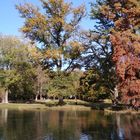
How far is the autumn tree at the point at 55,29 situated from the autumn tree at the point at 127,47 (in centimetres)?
926

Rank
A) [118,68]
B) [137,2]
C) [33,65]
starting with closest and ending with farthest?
[118,68]
[137,2]
[33,65]

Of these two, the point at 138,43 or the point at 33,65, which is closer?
the point at 138,43

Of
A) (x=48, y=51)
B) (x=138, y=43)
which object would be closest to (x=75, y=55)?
(x=48, y=51)

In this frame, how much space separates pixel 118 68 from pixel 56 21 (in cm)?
1773

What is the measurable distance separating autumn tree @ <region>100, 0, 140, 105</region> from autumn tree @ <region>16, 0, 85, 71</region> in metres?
9.26

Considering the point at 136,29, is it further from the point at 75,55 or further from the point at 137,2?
the point at 75,55

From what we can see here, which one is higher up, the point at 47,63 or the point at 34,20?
the point at 34,20

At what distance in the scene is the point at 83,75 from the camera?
72.6 m

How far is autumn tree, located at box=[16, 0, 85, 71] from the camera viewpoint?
60.9 meters

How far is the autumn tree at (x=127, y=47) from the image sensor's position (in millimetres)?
45438

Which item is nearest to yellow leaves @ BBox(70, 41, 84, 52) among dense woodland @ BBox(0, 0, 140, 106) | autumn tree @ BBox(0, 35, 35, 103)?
dense woodland @ BBox(0, 0, 140, 106)

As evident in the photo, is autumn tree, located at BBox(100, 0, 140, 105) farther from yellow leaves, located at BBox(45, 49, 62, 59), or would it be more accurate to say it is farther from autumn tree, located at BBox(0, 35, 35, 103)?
autumn tree, located at BBox(0, 35, 35, 103)

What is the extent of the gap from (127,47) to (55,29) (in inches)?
721

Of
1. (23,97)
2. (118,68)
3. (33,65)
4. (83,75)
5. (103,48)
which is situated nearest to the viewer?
(118,68)
